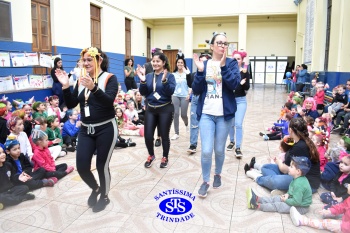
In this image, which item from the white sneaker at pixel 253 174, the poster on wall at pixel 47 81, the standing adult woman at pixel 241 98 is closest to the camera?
the white sneaker at pixel 253 174

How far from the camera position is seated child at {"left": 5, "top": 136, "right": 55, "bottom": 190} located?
12.2ft

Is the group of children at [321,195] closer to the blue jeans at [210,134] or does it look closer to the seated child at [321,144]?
the seated child at [321,144]

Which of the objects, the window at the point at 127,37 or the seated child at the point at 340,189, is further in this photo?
the window at the point at 127,37

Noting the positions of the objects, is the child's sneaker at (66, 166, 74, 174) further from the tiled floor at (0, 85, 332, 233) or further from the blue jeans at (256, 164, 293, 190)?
the blue jeans at (256, 164, 293, 190)

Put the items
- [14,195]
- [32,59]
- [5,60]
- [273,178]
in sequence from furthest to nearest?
[32,59] < [5,60] < [273,178] < [14,195]

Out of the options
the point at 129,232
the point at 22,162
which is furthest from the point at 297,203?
the point at 22,162

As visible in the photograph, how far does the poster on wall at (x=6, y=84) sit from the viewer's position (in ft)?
24.7

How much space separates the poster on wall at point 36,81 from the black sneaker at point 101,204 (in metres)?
6.41

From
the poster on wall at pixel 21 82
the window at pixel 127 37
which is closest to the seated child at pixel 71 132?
the poster on wall at pixel 21 82

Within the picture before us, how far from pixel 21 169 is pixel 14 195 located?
0.60 metres

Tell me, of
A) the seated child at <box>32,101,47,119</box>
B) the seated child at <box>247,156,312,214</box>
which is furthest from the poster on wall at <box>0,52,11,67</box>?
the seated child at <box>247,156,312,214</box>

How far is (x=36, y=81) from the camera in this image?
864 centimetres

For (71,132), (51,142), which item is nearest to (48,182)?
(51,142)

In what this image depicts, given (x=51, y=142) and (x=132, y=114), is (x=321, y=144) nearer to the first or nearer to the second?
(x=51, y=142)
